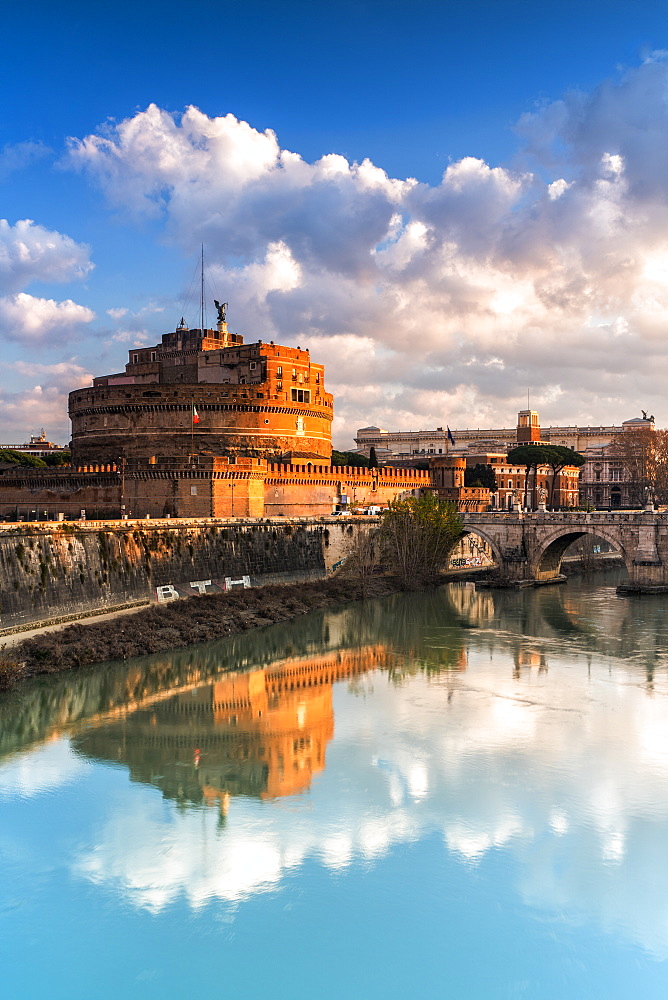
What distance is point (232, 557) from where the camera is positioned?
31.2m

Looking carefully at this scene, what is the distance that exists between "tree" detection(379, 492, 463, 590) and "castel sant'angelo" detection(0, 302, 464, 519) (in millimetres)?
4978

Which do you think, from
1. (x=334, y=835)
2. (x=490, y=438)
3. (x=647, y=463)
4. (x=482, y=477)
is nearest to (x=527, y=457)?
(x=482, y=477)

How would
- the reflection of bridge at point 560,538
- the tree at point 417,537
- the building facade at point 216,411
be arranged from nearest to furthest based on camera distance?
the reflection of bridge at point 560,538
the tree at point 417,537
the building facade at point 216,411

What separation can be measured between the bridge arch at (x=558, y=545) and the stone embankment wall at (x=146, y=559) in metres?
8.32

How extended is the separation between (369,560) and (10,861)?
27.1 meters

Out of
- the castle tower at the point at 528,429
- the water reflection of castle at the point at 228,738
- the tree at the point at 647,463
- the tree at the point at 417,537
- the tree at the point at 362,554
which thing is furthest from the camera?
the castle tower at the point at 528,429

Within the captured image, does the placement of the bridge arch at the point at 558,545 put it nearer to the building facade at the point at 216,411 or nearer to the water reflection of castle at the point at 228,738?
the building facade at the point at 216,411

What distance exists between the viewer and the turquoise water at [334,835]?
9.26 m

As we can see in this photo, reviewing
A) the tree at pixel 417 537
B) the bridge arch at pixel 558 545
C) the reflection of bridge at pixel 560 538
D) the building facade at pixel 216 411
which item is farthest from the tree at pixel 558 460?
the tree at pixel 417 537

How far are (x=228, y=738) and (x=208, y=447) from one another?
29.5 meters

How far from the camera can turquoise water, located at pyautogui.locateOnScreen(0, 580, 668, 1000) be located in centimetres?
926

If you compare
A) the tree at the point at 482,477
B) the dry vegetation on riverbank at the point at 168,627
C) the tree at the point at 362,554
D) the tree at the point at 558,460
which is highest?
the tree at the point at 558,460

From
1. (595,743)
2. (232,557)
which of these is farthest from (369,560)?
(595,743)

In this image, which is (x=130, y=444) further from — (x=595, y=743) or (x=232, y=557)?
(x=595, y=743)
